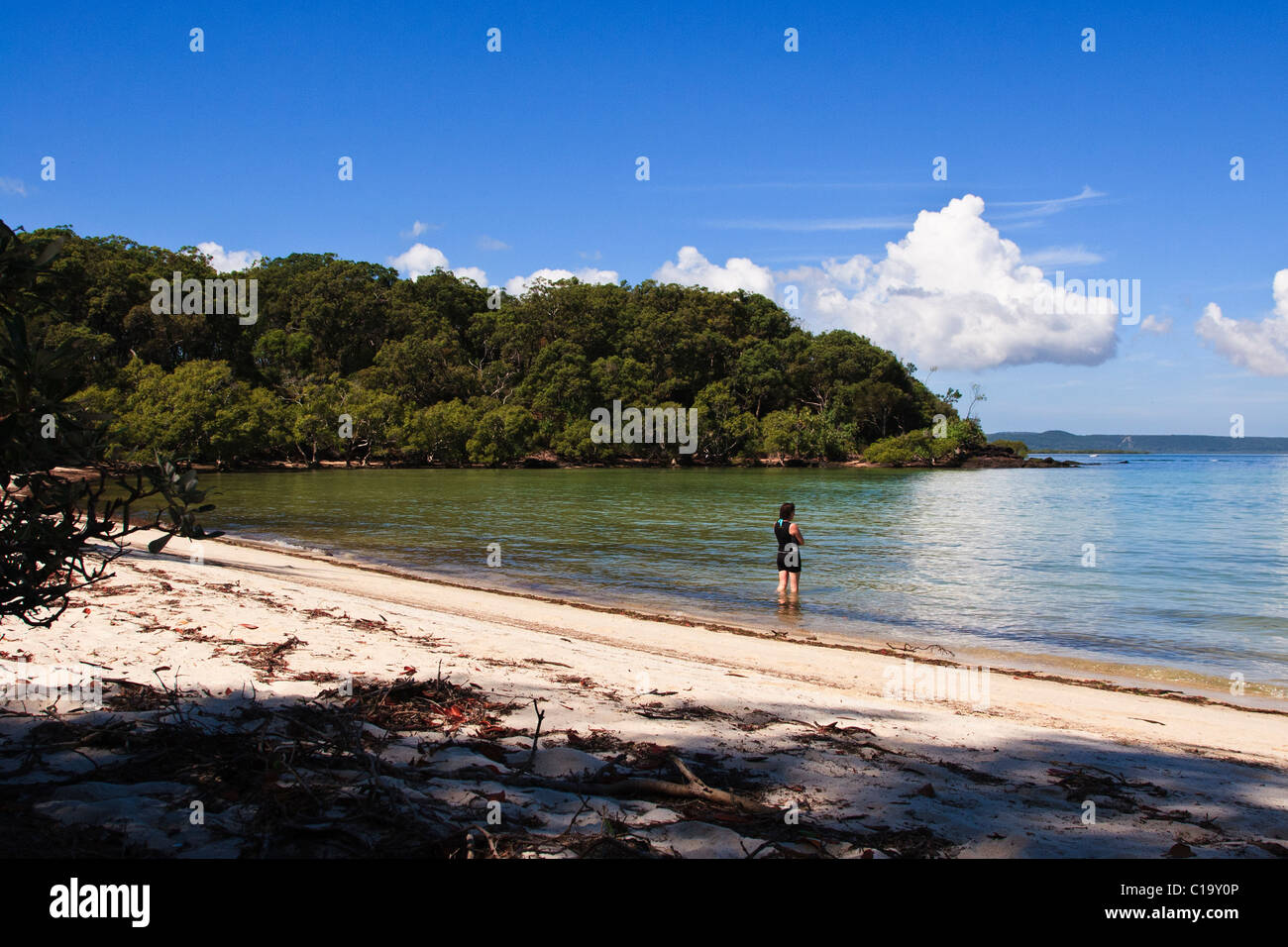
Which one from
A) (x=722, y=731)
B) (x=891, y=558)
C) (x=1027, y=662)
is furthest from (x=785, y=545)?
(x=722, y=731)

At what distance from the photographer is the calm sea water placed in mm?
Answer: 13352

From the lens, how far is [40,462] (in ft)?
11.0

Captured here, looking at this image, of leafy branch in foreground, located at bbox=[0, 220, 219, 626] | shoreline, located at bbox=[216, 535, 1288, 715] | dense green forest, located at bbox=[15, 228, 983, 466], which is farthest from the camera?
dense green forest, located at bbox=[15, 228, 983, 466]

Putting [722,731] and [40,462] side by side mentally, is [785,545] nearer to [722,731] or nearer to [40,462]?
[722,731]

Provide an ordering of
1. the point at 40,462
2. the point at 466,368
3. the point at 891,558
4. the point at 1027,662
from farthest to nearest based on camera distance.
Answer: the point at 466,368 < the point at 891,558 < the point at 1027,662 < the point at 40,462

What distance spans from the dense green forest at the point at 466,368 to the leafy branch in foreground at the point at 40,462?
64398 millimetres

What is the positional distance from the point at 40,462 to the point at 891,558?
805 inches

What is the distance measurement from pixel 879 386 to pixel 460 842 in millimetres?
92301

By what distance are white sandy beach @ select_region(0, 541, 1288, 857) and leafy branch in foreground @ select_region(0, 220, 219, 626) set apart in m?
1.05

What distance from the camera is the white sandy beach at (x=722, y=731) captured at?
391 cm

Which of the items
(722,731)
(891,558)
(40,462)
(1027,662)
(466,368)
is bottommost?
(1027,662)

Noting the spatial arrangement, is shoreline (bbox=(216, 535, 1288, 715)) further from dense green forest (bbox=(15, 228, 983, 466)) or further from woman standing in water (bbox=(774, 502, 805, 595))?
dense green forest (bbox=(15, 228, 983, 466))

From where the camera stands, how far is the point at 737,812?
13.0ft

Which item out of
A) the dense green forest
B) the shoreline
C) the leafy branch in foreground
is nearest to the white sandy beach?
the shoreline
